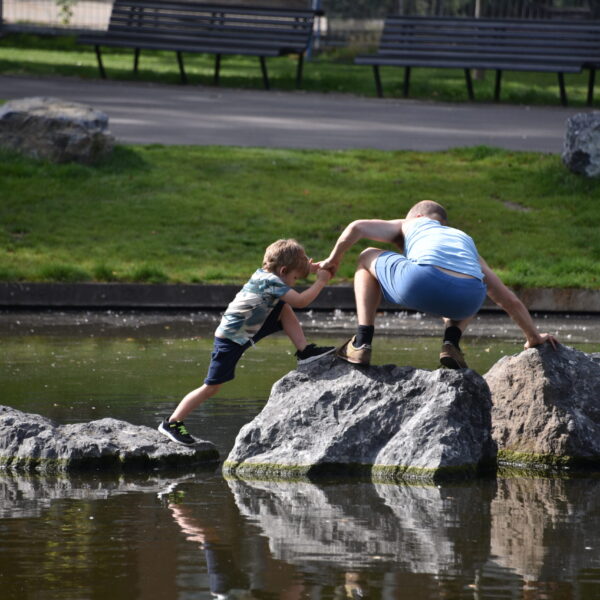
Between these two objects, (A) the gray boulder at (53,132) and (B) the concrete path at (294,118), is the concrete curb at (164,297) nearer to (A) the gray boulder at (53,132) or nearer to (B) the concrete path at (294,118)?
(A) the gray boulder at (53,132)

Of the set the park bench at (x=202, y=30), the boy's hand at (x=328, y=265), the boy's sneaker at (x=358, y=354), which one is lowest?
the boy's sneaker at (x=358, y=354)

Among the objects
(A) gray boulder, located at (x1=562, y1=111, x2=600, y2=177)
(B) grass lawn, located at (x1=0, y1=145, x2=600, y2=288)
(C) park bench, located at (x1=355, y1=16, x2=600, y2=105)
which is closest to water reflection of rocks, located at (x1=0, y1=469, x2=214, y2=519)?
(B) grass lawn, located at (x1=0, y1=145, x2=600, y2=288)

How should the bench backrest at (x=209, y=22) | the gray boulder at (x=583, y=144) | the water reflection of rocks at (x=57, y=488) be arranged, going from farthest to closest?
the bench backrest at (x=209, y=22)
the gray boulder at (x=583, y=144)
the water reflection of rocks at (x=57, y=488)

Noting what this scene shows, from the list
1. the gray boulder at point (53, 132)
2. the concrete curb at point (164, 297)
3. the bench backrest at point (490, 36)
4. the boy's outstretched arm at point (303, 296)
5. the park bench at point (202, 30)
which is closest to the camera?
the boy's outstretched arm at point (303, 296)

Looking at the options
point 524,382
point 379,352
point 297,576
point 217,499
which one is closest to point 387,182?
point 379,352

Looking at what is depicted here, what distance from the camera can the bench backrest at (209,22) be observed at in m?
23.4

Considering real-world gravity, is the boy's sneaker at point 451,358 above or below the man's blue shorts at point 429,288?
below

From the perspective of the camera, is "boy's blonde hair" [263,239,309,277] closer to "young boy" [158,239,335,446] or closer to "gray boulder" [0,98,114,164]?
"young boy" [158,239,335,446]

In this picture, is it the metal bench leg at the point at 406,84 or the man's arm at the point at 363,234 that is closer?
the man's arm at the point at 363,234

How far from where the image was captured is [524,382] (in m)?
7.16

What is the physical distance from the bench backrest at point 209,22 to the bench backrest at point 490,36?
179 cm

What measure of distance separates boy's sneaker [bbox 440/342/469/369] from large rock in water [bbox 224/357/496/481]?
0.40ft

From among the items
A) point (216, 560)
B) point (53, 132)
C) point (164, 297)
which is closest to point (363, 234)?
point (216, 560)

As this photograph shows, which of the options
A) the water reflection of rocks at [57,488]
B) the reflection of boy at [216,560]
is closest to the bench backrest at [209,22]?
the water reflection of rocks at [57,488]
